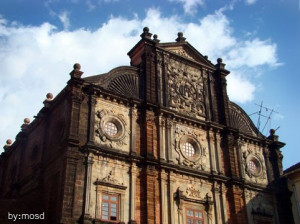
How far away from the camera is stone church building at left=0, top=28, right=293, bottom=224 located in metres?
21.3

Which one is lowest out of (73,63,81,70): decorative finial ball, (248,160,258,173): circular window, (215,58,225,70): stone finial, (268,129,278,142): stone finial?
(248,160,258,173): circular window

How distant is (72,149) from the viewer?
2112 centimetres

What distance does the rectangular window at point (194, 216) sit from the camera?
77.4ft

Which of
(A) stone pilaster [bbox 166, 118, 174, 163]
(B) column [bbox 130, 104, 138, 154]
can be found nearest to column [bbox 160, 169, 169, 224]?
(A) stone pilaster [bbox 166, 118, 174, 163]

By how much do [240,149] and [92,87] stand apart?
11.0 m

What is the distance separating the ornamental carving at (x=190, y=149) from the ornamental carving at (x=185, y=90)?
1.38 m

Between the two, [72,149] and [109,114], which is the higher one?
[109,114]

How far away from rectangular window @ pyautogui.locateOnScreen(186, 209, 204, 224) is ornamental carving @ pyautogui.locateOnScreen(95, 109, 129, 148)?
5.12 m

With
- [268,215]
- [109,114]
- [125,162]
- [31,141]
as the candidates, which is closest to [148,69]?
[109,114]

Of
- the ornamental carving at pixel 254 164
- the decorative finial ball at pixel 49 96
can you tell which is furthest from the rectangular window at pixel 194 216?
the decorative finial ball at pixel 49 96

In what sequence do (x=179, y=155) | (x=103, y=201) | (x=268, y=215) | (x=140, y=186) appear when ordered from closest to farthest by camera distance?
(x=103, y=201) < (x=140, y=186) < (x=179, y=155) < (x=268, y=215)

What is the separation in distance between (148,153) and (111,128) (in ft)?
7.86

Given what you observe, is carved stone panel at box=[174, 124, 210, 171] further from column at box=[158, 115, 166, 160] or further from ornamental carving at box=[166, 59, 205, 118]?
ornamental carving at box=[166, 59, 205, 118]

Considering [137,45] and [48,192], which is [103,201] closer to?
[48,192]
